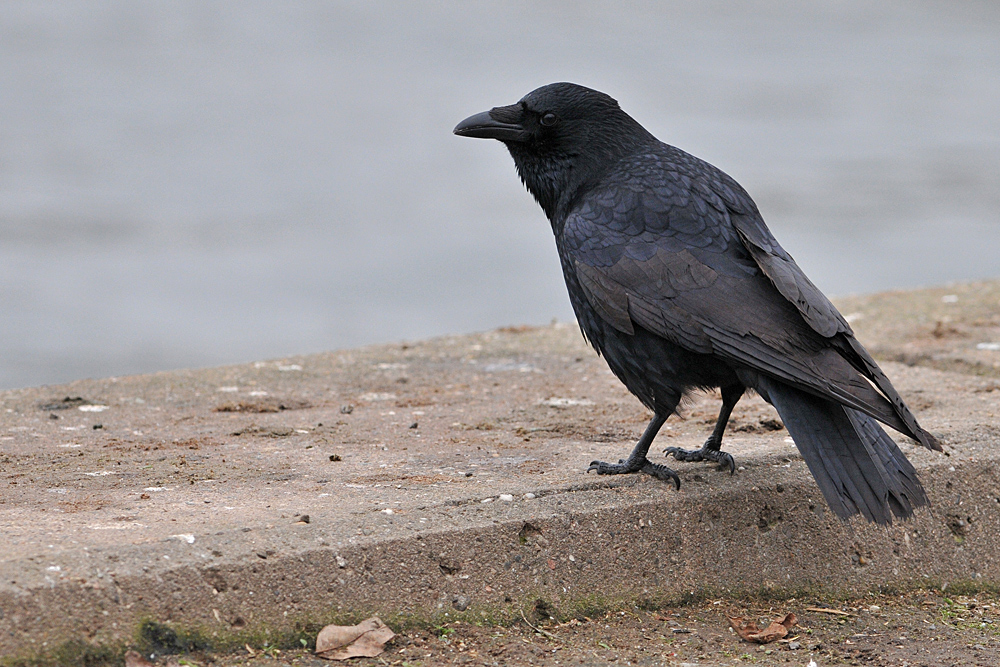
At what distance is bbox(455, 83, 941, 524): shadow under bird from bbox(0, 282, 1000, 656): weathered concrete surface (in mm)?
253

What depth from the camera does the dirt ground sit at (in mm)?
2457

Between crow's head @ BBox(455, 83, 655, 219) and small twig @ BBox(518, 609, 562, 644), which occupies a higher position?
crow's head @ BBox(455, 83, 655, 219)

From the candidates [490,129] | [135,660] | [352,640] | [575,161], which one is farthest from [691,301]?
[135,660]

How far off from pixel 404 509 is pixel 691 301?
0.98 m

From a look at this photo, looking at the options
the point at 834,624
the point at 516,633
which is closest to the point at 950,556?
the point at 834,624

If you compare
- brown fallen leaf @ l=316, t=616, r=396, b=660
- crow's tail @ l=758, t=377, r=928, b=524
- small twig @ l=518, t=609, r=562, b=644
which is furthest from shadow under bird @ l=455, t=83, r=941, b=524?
brown fallen leaf @ l=316, t=616, r=396, b=660

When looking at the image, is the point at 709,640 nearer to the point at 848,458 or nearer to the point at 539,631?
the point at 539,631

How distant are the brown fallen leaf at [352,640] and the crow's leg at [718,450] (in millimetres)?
1132

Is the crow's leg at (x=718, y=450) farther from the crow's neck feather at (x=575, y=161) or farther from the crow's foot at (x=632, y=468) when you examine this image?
the crow's neck feather at (x=575, y=161)

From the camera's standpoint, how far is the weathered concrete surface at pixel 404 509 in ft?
7.88

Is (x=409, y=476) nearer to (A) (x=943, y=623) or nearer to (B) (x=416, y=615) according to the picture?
(B) (x=416, y=615)

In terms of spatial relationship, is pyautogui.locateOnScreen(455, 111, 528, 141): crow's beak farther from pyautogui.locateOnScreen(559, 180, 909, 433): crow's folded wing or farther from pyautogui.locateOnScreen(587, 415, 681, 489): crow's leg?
pyautogui.locateOnScreen(587, 415, 681, 489): crow's leg

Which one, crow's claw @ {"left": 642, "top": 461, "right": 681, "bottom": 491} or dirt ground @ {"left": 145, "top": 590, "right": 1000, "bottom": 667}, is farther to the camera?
crow's claw @ {"left": 642, "top": 461, "right": 681, "bottom": 491}

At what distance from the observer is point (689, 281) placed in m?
3.14
